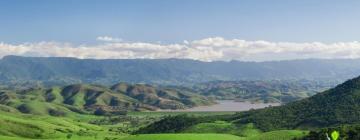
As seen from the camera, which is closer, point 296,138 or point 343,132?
point 343,132

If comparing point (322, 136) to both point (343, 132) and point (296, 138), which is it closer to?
point (343, 132)

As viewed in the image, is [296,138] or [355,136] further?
[296,138]

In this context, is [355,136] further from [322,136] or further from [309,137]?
[309,137]

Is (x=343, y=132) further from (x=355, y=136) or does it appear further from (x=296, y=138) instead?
(x=296, y=138)

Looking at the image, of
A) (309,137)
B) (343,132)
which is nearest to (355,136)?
(343,132)

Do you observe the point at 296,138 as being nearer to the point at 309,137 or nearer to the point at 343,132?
the point at 309,137

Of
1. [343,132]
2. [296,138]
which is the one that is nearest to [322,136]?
[343,132]

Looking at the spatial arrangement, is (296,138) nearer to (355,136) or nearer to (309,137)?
(309,137)
